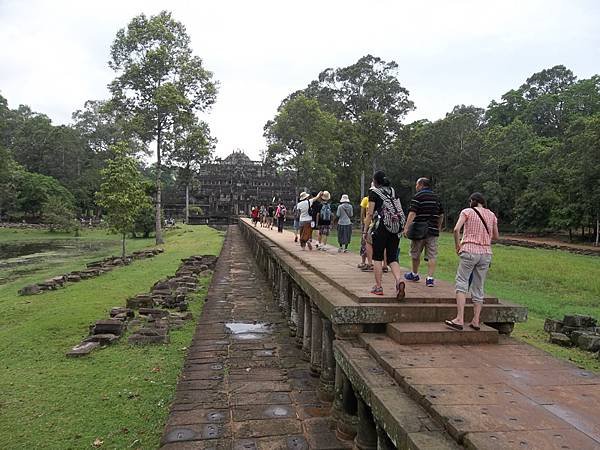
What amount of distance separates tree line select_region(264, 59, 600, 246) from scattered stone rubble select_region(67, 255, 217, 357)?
80.3 ft

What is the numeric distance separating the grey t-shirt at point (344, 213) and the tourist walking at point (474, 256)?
5188 mm

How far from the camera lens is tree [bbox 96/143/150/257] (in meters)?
20.5

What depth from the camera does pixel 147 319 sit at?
27.7 feet

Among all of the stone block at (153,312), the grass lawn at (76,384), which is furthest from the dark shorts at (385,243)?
the stone block at (153,312)

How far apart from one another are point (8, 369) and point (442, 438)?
602 cm

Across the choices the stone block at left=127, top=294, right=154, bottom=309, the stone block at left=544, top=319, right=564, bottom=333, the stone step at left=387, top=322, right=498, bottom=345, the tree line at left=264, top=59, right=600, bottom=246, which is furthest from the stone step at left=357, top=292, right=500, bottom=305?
the tree line at left=264, top=59, right=600, bottom=246

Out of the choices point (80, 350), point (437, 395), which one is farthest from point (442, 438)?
point (80, 350)

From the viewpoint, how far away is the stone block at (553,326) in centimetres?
870

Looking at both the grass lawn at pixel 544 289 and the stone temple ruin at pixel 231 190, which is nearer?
the grass lawn at pixel 544 289

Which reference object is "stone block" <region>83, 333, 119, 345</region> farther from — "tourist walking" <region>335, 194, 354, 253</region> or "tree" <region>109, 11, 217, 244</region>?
"tree" <region>109, 11, 217, 244</region>

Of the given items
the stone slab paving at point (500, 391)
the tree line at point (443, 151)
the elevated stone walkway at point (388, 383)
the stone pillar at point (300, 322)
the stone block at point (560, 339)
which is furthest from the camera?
the tree line at point (443, 151)

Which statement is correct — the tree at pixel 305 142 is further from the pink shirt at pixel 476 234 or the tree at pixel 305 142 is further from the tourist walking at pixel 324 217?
the pink shirt at pixel 476 234

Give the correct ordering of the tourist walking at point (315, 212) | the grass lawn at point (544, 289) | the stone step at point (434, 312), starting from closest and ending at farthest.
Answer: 1. the stone step at point (434, 312)
2. the grass lawn at point (544, 289)
3. the tourist walking at point (315, 212)

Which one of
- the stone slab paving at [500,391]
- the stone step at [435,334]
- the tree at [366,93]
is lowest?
the stone slab paving at [500,391]
